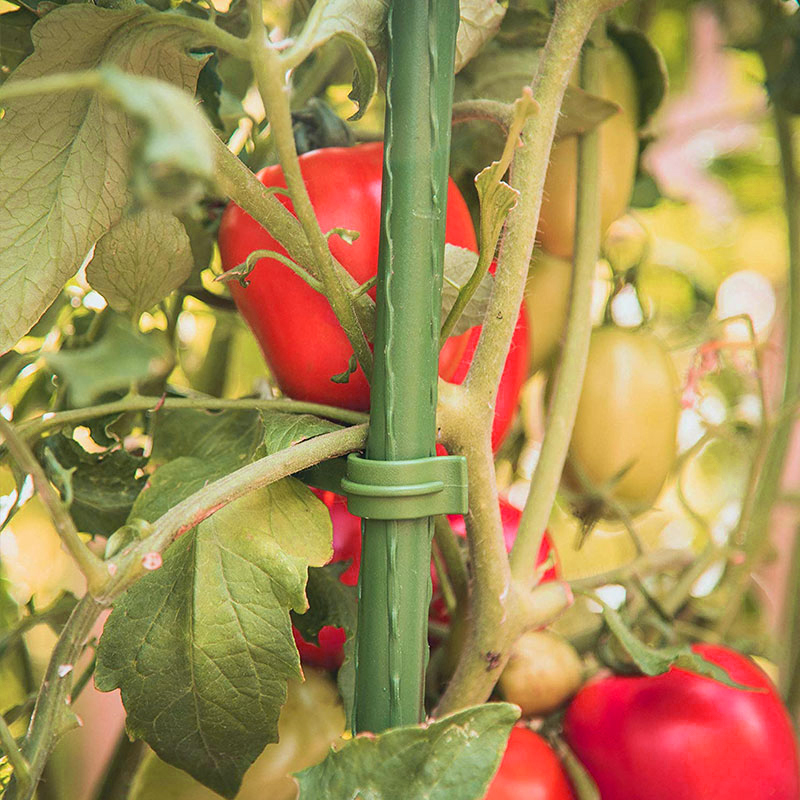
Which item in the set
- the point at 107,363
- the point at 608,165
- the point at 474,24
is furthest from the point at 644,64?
the point at 107,363

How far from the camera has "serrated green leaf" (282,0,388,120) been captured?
0.83 feet

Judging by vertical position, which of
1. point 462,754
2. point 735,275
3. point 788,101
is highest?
point 788,101

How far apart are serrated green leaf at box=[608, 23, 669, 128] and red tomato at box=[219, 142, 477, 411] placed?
0.18 m

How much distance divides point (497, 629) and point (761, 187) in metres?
0.64

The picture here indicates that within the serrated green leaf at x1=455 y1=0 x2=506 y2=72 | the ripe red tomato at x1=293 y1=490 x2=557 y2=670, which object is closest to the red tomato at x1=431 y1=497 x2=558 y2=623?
the ripe red tomato at x1=293 y1=490 x2=557 y2=670

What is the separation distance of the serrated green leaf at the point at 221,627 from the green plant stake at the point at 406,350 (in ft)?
0.10

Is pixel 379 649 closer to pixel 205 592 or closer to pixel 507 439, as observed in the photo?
pixel 205 592

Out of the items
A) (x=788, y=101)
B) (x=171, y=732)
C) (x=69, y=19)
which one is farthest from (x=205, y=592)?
(x=788, y=101)

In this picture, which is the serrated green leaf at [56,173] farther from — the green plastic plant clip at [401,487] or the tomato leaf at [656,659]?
the tomato leaf at [656,659]

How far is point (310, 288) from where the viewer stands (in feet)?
1.14

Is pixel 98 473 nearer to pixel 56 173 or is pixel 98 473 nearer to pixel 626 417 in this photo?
pixel 56 173

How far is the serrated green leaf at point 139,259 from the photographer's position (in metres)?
0.33

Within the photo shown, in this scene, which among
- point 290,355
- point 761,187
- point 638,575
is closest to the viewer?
point 290,355

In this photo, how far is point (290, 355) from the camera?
0.36 metres
